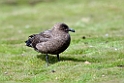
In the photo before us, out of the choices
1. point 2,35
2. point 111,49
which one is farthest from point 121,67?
point 2,35

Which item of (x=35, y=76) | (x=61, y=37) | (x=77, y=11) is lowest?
(x=35, y=76)

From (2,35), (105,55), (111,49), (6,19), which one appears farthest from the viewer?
(6,19)

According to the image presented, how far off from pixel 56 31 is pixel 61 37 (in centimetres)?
47

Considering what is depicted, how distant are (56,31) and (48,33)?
1.38ft

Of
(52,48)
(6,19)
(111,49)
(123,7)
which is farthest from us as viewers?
(123,7)

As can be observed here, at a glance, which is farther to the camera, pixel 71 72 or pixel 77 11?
pixel 77 11

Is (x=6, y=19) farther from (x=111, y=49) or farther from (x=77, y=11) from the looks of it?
(x=111, y=49)

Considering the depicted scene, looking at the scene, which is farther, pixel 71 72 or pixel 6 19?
pixel 6 19

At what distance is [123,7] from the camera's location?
51.2m

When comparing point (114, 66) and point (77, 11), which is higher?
point (77, 11)

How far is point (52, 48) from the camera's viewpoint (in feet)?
58.2

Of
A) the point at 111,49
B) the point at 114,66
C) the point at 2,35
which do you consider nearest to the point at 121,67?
the point at 114,66

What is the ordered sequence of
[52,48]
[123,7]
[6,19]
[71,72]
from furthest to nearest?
1. [123,7]
2. [6,19]
3. [52,48]
4. [71,72]

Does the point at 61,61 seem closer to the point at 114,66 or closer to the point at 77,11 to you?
the point at 114,66
